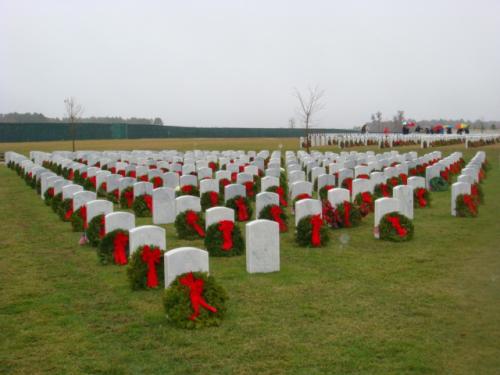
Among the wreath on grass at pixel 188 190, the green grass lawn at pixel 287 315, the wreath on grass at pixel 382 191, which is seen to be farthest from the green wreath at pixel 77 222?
the wreath on grass at pixel 382 191

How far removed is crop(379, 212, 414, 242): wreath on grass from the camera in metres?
11.4

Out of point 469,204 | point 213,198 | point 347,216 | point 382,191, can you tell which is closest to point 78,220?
point 213,198

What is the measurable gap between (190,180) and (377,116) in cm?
7844

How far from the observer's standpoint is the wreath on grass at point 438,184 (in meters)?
19.8

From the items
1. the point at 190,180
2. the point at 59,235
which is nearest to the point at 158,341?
the point at 59,235

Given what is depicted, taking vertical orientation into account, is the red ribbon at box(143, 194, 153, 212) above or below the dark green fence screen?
below

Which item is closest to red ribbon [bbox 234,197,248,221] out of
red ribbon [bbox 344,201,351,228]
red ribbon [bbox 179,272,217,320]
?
red ribbon [bbox 344,201,351,228]

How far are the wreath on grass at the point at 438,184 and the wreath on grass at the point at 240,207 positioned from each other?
27.6ft

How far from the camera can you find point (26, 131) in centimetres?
6781

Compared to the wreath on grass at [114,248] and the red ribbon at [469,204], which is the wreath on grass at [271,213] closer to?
the wreath on grass at [114,248]

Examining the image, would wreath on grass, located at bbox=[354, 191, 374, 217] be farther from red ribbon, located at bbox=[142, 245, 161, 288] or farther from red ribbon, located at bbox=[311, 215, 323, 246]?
red ribbon, located at bbox=[142, 245, 161, 288]

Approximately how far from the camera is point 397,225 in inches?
452

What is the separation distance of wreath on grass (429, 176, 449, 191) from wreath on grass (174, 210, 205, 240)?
10671 millimetres

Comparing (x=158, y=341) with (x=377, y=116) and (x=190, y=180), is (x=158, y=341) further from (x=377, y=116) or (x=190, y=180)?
(x=377, y=116)
